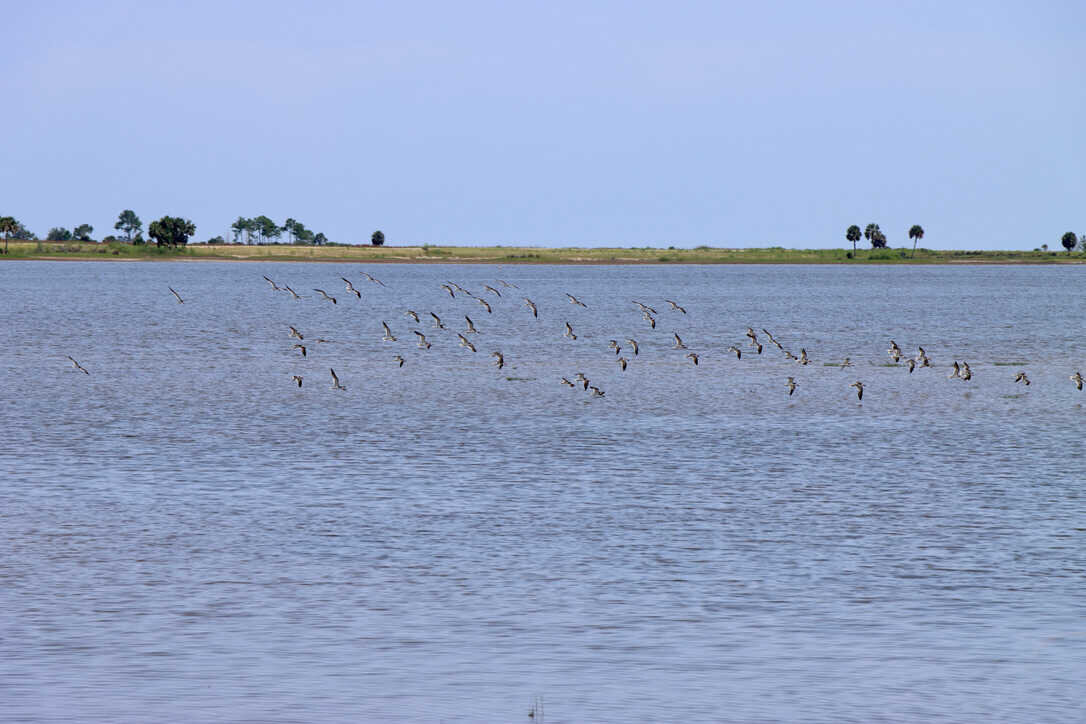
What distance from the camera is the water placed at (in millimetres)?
15836

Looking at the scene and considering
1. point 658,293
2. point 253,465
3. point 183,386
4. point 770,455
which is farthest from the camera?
point 658,293

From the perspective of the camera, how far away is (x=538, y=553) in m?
22.7

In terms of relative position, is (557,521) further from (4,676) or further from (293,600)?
(4,676)

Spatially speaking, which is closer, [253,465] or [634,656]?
[634,656]

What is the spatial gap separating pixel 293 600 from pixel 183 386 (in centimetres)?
3464

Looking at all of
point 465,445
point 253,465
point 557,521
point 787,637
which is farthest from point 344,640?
point 465,445

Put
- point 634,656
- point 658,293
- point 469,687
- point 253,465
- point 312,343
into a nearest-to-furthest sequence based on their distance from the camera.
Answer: point 469,687, point 634,656, point 253,465, point 312,343, point 658,293

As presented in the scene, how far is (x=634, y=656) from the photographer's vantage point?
672 inches

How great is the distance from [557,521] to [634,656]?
27.5 ft

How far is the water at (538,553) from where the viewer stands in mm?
15836

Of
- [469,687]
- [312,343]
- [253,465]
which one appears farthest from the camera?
[312,343]

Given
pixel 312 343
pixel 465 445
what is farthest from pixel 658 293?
pixel 465 445

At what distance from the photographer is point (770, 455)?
114ft

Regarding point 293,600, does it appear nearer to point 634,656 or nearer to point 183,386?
point 634,656
